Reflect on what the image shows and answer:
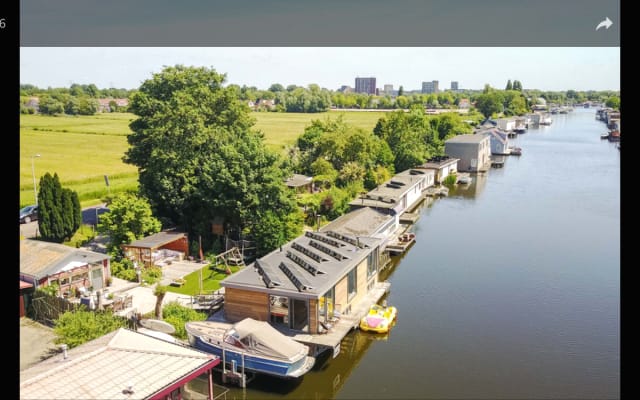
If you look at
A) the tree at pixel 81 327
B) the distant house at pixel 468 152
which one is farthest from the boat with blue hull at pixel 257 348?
the distant house at pixel 468 152

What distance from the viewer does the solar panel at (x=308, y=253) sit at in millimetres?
23891

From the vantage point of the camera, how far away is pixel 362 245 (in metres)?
26.6

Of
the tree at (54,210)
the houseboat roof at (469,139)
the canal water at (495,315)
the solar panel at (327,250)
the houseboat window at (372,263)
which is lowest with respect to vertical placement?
the canal water at (495,315)

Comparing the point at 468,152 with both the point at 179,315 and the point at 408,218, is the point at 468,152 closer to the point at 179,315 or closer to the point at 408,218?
the point at 408,218

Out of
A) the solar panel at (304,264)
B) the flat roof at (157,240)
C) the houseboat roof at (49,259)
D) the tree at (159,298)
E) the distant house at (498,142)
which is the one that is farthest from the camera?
the distant house at (498,142)

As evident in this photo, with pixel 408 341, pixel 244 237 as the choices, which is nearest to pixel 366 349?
pixel 408 341

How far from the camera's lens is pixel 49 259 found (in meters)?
24.7

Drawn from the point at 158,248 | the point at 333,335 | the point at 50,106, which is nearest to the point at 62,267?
the point at 158,248

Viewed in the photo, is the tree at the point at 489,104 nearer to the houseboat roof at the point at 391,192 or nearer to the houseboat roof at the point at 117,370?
the houseboat roof at the point at 391,192

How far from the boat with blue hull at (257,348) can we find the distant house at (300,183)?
2705cm

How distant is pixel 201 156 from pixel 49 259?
1186 cm

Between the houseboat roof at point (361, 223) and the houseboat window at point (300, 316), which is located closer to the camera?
the houseboat window at point (300, 316)

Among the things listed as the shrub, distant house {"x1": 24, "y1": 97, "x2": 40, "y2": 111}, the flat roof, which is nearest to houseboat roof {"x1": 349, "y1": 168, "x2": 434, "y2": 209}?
the flat roof

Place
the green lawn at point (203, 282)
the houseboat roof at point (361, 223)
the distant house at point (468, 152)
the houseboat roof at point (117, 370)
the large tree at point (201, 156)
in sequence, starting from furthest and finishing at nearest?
the distant house at point (468, 152), the houseboat roof at point (361, 223), the large tree at point (201, 156), the green lawn at point (203, 282), the houseboat roof at point (117, 370)
